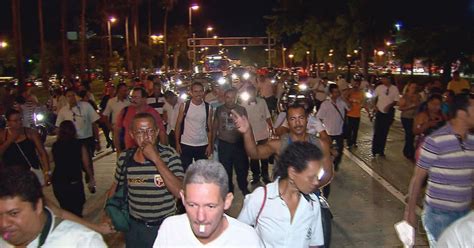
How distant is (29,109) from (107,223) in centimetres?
873

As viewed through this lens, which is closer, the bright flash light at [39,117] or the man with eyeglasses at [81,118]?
the man with eyeglasses at [81,118]

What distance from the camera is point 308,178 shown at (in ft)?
12.2

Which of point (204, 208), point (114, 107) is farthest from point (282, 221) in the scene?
point (114, 107)

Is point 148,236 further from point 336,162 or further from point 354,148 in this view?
point 354,148

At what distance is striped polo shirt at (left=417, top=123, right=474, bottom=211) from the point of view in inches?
186

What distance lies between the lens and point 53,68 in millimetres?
54781

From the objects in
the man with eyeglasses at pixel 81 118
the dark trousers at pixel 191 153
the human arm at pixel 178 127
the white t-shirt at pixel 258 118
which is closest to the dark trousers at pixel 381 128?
the white t-shirt at pixel 258 118

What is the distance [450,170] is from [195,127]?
496 centimetres

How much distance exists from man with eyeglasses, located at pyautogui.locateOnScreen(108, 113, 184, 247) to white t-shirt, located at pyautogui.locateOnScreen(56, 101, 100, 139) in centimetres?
547

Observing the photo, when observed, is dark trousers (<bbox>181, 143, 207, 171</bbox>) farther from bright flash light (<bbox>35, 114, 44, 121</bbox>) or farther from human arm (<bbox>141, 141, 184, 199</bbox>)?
bright flash light (<bbox>35, 114, 44, 121</bbox>)

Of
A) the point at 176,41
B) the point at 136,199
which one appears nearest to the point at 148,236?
the point at 136,199

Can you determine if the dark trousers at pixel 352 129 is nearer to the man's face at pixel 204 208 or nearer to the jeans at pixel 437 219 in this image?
the jeans at pixel 437 219

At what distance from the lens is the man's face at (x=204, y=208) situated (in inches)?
108

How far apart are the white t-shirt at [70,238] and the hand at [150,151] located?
5.22ft
